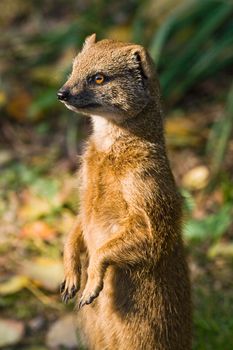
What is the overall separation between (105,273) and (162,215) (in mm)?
289

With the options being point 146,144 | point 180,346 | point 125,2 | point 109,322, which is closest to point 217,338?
point 180,346

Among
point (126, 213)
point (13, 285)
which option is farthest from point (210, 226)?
point (126, 213)

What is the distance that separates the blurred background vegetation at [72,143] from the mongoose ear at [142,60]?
1.01 metres

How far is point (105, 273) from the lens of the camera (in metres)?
2.99

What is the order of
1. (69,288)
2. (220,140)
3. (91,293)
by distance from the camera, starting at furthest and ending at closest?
(220,140) < (69,288) < (91,293)

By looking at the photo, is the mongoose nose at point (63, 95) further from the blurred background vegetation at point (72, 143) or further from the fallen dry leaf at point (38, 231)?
the fallen dry leaf at point (38, 231)

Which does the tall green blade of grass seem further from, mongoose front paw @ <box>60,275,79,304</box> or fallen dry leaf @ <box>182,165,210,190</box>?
mongoose front paw @ <box>60,275,79,304</box>

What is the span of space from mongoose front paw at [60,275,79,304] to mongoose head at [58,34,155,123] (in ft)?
1.95

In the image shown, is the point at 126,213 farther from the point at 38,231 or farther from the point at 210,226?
the point at 38,231

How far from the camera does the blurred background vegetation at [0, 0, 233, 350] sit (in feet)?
13.1

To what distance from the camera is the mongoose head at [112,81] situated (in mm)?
2777

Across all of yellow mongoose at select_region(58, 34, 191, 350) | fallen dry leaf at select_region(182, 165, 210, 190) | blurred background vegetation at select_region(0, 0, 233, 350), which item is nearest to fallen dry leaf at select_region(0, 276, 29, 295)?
blurred background vegetation at select_region(0, 0, 233, 350)

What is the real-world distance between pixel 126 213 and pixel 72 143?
2321mm

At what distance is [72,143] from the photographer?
5176 mm
